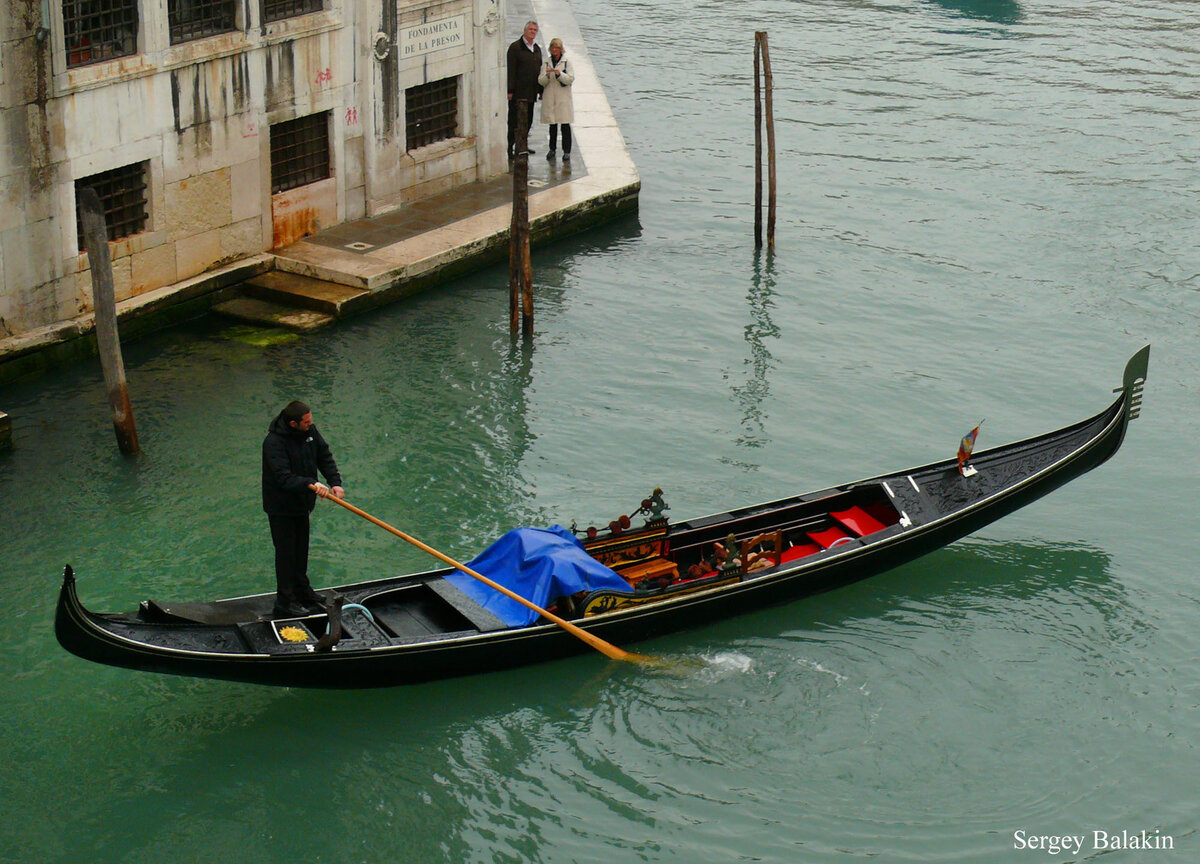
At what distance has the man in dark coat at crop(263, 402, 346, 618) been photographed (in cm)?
846

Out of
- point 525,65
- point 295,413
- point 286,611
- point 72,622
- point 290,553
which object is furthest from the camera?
point 525,65

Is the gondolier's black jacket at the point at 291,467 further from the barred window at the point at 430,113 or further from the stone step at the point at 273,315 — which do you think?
the barred window at the point at 430,113

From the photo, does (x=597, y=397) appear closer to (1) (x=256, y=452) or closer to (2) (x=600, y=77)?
(1) (x=256, y=452)

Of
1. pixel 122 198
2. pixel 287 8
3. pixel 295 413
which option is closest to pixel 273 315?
pixel 122 198

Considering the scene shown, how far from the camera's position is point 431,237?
15477mm

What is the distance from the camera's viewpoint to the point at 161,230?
1384cm

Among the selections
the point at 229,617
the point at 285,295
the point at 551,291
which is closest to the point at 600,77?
the point at 551,291

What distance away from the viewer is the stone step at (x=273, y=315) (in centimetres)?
1420

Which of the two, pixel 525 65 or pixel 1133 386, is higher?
pixel 525 65

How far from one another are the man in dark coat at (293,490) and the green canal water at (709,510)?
0.67m

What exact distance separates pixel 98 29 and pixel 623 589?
22.6 ft

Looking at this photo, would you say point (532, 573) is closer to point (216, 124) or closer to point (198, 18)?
point (216, 124)

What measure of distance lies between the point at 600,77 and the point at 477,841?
55.7 feet

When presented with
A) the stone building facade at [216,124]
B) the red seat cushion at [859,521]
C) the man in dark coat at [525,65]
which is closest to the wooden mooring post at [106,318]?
the stone building facade at [216,124]
